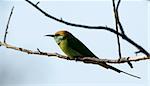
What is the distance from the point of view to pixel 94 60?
1.49 m

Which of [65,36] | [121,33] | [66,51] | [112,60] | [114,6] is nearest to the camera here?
[121,33]

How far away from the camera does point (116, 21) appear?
121 cm

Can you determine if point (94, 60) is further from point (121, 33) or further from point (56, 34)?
point (56, 34)

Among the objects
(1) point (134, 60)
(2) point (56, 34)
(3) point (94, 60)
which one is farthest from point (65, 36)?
(1) point (134, 60)

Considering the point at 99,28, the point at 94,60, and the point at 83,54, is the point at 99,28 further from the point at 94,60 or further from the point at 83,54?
the point at 83,54

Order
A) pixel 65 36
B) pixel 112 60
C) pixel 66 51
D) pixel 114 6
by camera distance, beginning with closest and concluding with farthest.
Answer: pixel 114 6 < pixel 112 60 < pixel 66 51 < pixel 65 36

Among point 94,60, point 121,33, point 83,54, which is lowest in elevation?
point 83,54

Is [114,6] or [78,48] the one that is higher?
[114,6]

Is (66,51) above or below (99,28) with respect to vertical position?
below

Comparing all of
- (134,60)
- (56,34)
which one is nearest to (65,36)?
(56,34)

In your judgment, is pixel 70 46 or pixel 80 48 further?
pixel 70 46

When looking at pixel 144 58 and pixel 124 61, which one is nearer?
pixel 144 58

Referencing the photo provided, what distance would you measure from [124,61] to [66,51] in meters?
2.08

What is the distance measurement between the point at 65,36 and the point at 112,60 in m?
2.25
